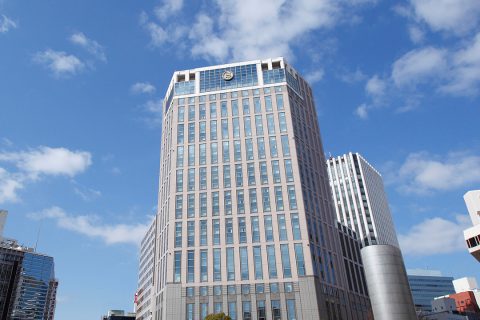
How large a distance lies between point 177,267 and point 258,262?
53.3ft

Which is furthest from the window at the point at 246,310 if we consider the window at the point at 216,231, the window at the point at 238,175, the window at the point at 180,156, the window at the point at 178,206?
the window at the point at 180,156

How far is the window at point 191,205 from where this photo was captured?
287 feet

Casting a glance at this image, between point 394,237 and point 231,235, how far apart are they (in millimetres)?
114818

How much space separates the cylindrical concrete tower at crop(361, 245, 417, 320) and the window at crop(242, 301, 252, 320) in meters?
22.4

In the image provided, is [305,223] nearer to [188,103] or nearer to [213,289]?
[213,289]

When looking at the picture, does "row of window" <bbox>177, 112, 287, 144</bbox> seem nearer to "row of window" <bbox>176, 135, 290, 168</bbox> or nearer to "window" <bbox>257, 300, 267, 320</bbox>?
"row of window" <bbox>176, 135, 290, 168</bbox>

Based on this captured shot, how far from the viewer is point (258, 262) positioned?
80688 mm

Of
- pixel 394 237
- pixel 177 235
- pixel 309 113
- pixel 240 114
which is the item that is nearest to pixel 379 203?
pixel 394 237

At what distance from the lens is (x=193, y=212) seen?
87688 millimetres

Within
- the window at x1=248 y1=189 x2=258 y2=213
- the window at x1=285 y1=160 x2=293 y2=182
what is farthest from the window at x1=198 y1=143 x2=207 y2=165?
the window at x1=285 y1=160 x2=293 y2=182

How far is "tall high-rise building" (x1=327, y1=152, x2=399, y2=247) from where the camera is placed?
511ft

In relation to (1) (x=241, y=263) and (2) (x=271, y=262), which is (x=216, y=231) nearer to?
(1) (x=241, y=263)

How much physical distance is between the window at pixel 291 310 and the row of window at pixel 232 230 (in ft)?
39.4

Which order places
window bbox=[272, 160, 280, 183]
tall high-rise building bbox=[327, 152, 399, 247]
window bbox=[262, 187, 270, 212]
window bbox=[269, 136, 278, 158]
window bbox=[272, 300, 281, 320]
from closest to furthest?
window bbox=[272, 300, 281, 320] → window bbox=[262, 187, 270, 212] → window bbox=[272, 160, 280, 183] → window bbox=[269, 136, 278, 158] → tall high-rise building bbox=[327, 152, 399, 247]
